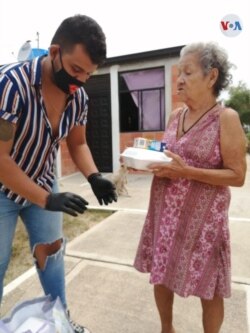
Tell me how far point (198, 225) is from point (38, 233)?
0.86 metres

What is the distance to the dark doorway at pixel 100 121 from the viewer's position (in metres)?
9.32

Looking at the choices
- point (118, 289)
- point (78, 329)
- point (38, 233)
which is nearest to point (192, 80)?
point (38, 233)

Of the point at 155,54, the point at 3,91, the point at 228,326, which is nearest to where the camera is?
the point at 3,91

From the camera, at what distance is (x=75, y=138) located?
1.97 m

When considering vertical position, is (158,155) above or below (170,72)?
below

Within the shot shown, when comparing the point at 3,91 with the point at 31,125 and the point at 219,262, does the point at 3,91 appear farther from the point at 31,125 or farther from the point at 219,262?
the point at 219,262

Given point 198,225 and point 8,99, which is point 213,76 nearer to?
point 198,225

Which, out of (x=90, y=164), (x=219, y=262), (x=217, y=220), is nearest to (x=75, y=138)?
(x=90, y=164)

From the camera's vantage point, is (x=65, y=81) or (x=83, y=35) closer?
(x=83, y=35)

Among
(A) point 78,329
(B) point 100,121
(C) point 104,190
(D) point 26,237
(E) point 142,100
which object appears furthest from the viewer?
(B) point 100,121

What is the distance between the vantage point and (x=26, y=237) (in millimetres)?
3961

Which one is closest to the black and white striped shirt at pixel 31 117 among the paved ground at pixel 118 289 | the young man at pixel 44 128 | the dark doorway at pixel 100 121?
the young man at pixel 44 128

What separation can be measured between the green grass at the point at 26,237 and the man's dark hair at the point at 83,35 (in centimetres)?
225

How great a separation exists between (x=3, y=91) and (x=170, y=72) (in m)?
7.32
